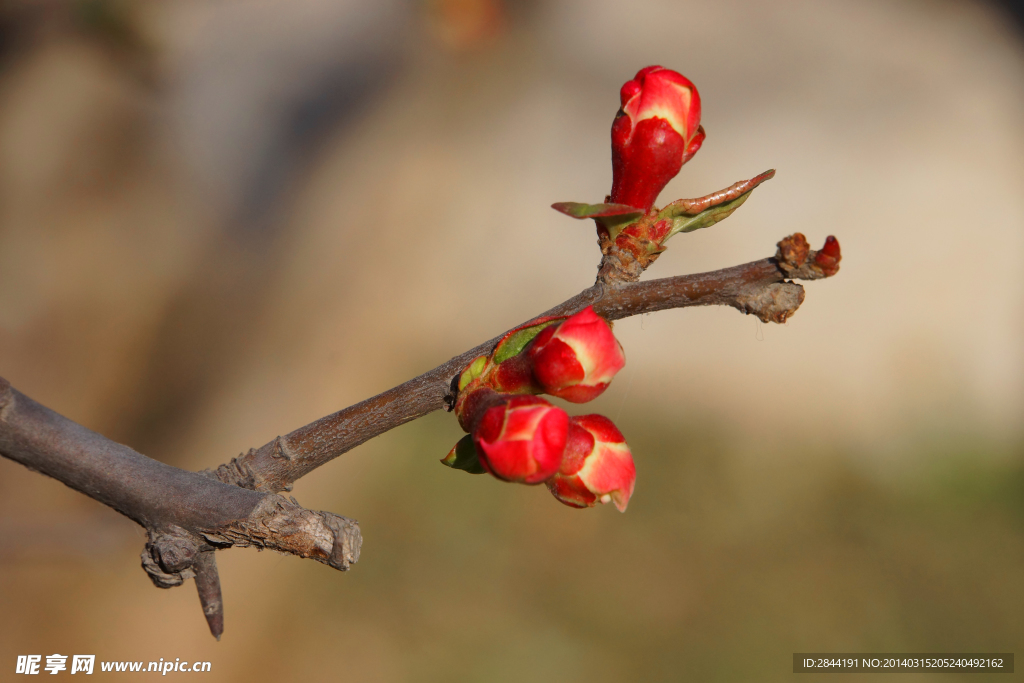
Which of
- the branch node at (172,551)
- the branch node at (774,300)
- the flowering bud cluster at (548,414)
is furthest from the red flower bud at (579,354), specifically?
the branch node at (172,551)

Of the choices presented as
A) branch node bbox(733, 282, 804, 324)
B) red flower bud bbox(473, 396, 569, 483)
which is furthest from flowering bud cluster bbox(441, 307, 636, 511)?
branch node bbox(733, 282, 804, 324)

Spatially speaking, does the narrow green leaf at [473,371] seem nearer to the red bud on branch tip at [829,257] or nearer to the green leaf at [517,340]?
the green leaf at [517,340]

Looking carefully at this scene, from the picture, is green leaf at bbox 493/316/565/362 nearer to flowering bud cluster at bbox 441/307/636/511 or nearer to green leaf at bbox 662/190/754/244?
flowering bud cluster at bbox 441/307/636/511

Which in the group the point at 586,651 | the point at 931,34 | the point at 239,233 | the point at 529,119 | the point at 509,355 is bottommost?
the point at 586,651

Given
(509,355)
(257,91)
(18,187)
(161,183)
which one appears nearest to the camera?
(509,355)

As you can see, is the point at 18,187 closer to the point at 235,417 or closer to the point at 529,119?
the point at 235,417

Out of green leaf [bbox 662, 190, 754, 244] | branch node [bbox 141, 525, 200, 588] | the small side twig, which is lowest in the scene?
branch node [bbox 141, 525, 200, 588]

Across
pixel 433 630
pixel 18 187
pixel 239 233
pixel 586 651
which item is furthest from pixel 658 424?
pixel 18 187
